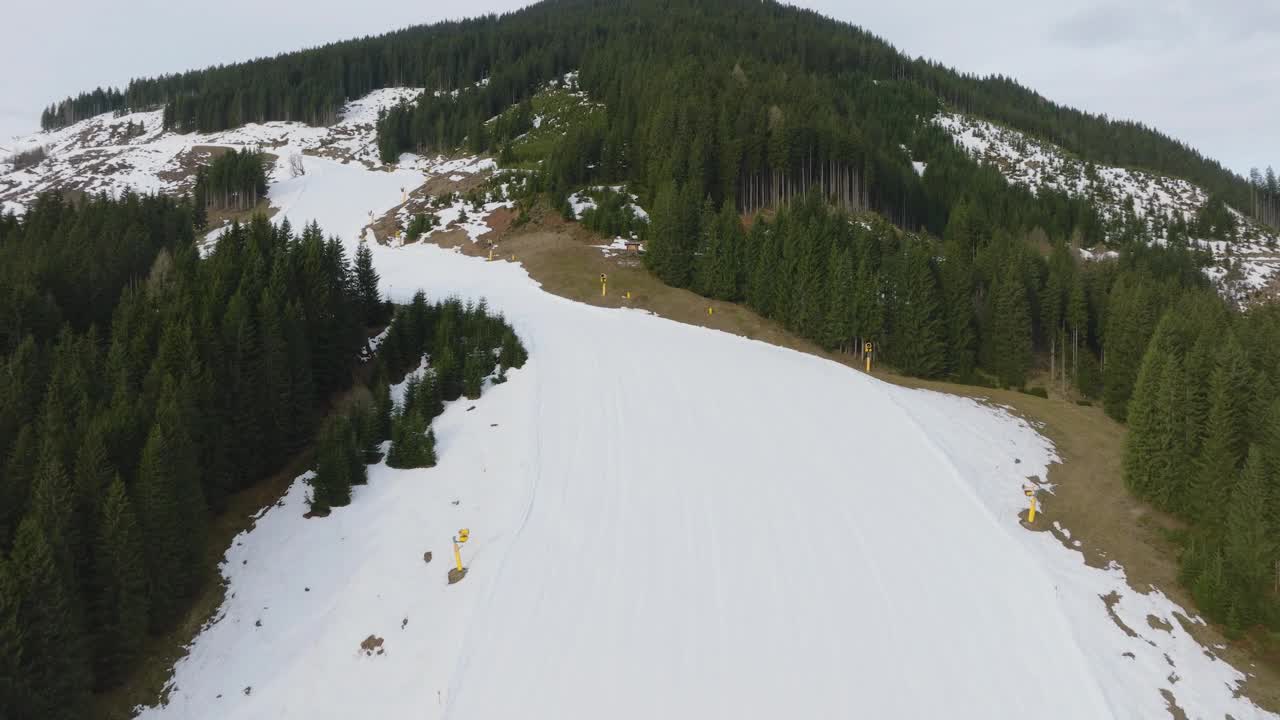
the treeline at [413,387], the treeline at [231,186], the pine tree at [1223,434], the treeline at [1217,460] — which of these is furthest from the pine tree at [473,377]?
the treeline at [231,186]

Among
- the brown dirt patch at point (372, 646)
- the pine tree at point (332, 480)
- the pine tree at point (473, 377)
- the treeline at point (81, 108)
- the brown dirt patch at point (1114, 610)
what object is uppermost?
the treeline at point (81, 108)

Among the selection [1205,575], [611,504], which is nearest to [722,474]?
[611,504]

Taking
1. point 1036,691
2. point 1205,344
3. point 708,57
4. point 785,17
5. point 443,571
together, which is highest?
point 785,17

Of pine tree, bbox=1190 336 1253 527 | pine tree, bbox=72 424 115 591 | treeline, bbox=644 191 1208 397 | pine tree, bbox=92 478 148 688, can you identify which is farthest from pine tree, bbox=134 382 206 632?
treeline, bbox=644 191 1208 397

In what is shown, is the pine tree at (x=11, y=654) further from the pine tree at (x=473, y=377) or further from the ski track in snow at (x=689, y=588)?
the pine tree at (x=473, y=377)

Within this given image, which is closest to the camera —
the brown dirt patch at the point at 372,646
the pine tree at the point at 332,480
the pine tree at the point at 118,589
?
the brown dirt patch at the point at 372,646

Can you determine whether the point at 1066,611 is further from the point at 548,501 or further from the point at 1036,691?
the point at 548,501
